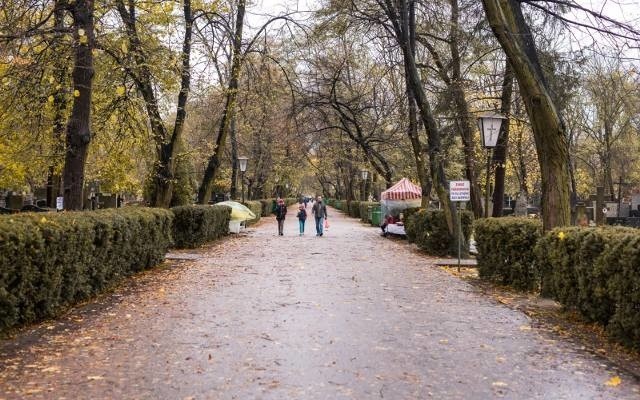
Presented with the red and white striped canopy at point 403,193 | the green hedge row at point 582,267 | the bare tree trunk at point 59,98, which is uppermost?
the bare tree trunk at point 59,98

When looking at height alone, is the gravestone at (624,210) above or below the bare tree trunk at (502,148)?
below

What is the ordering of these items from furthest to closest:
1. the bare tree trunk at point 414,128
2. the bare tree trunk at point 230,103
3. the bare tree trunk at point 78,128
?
the bare tree trunk at point 230,103 → the bare tree trunk at point 414,128 → the bare tree trunk at point 78,128

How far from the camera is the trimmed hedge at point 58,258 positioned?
21.5 ft

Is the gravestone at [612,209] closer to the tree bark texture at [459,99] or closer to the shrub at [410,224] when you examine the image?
the shrub at [410,224]

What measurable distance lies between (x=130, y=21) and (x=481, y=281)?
8.85 metres

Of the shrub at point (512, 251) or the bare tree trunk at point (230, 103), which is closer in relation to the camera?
the shrub at point (512, 251)

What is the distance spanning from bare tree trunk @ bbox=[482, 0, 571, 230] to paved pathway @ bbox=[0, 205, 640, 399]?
1.86 metres

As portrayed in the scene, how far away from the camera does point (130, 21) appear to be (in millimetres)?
12664

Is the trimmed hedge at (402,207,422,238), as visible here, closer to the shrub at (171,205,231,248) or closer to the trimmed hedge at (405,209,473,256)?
the trimmed hedge at (405,209,473,256)

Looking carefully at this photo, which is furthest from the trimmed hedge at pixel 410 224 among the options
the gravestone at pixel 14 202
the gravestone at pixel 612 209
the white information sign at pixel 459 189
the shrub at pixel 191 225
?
the gravestone at pixel 14 202

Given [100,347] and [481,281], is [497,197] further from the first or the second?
[100,347]

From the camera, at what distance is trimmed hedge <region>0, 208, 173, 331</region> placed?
6551mm

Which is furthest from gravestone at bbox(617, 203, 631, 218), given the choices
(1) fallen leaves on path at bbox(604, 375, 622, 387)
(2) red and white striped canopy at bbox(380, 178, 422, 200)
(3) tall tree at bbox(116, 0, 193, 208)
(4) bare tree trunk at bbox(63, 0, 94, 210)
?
(1) fallen leaves on path at bbox(604, 375, 622, 387)

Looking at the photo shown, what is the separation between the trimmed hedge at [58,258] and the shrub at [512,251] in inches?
264
